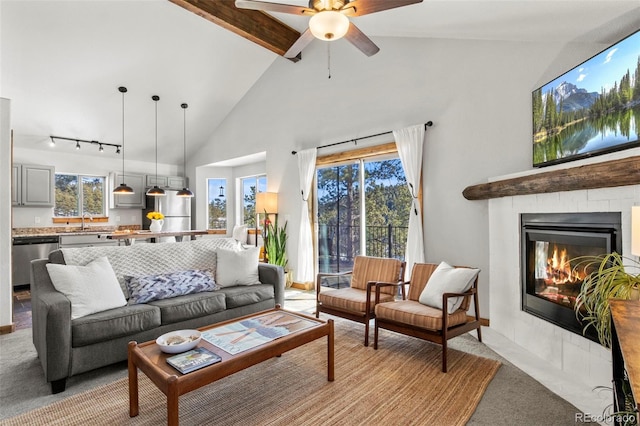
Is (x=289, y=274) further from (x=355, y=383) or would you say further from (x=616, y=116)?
(x=616, y=116)

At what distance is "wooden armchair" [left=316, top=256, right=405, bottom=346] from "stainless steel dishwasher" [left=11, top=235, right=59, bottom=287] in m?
5.01

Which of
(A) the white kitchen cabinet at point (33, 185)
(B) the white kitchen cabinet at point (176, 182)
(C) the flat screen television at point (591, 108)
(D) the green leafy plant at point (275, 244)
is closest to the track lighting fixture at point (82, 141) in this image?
(A) the white kitchen cabinet at point (33, 185)

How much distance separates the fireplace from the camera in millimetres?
2363

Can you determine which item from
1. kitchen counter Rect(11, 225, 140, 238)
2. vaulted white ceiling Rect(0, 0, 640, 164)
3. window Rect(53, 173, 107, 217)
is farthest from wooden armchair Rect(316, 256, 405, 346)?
window Rect(53, 173, 107, 217)

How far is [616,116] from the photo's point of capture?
230cm

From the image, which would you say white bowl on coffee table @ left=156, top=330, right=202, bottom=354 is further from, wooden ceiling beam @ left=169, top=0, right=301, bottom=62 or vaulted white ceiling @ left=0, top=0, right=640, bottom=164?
wooden ceiling beam @ left=169, top=0, right=301, bottom=62

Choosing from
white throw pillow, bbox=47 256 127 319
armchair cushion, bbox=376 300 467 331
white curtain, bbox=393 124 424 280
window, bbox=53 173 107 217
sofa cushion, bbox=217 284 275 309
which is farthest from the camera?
window, bbox=53 173 107 217

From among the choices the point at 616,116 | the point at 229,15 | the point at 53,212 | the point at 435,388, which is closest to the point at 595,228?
the point at 616,116

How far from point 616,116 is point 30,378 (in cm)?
467

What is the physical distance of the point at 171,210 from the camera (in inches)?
292

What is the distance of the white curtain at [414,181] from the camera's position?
4.02 metres

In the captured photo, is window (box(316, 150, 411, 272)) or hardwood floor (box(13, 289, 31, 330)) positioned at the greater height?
window (box(316, 150, 411, 272))

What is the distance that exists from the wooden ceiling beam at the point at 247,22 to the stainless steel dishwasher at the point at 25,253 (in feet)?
14.7

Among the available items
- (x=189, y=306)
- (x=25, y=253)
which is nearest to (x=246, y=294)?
(x=189, y=306)
